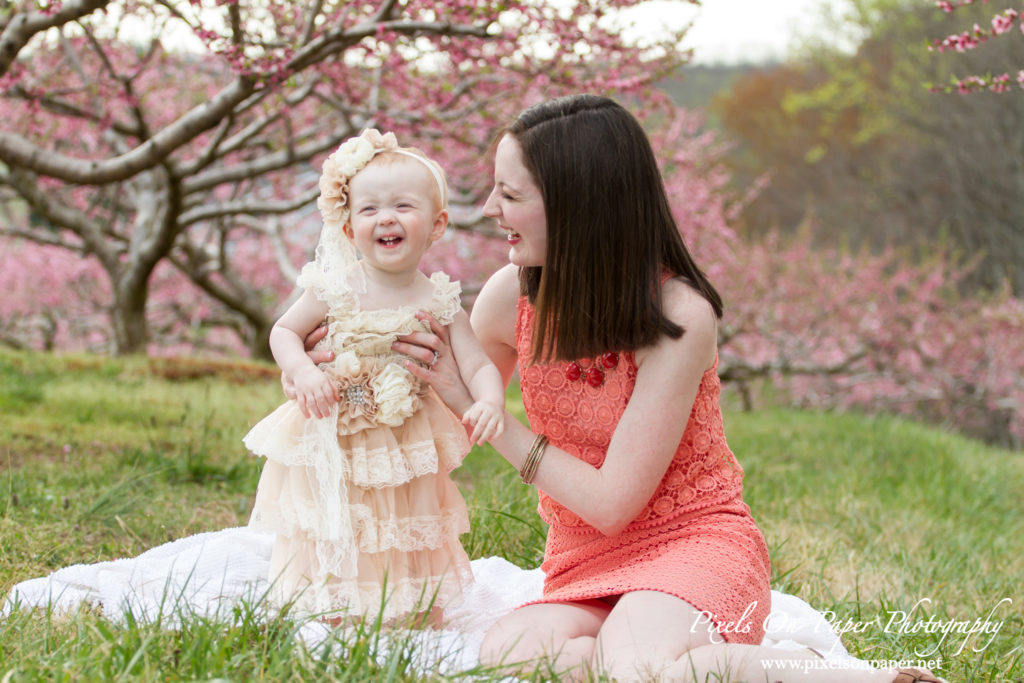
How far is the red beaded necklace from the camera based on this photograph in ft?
7.22

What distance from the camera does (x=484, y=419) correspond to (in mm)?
2023

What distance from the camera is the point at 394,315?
87.3 inches

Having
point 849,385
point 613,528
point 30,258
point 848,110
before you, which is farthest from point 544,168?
point 848,110

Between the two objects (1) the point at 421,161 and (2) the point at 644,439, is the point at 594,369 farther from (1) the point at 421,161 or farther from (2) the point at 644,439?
(1) the point at 421,161

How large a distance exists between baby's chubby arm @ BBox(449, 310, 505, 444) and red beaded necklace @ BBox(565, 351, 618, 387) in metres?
0.18

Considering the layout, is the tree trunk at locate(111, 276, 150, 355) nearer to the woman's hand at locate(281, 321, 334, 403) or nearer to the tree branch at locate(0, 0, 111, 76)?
the tree branch at locate(0, 0, 111, 76)

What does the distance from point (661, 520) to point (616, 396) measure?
322 millimetres

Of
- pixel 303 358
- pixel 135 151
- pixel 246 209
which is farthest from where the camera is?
pixel 246 209

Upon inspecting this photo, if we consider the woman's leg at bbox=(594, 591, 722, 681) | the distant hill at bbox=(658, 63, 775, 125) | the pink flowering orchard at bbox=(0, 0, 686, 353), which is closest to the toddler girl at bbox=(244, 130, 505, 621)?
the woman's leg at bbox=(594, 591, 722, 681)

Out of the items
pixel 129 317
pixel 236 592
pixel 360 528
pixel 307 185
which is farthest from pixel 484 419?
pixel 307 185

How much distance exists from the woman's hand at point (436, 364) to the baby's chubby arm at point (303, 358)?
209 millimetres

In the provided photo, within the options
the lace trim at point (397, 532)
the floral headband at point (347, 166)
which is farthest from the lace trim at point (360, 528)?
the floral headband at point (347, 166)

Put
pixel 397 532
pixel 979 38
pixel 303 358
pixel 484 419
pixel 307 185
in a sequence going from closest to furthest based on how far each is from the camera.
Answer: pixel 484 419, pixel 303 358, pixel 397 532, pixel 979 38, pixel 307 185

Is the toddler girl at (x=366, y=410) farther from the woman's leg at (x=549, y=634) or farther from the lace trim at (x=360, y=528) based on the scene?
the woman's leg at (x=549, y=634)
